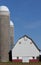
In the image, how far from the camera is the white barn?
2788 inches

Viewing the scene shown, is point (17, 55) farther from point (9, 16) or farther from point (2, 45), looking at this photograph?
point (9, 16)

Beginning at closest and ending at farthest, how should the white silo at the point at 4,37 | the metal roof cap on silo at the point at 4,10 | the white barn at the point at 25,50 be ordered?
the white barn at the point at 25,50 → the white silo at the point at 4,37 → the metal roof cap on silo at the point at 4,10

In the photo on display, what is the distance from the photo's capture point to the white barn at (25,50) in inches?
2788

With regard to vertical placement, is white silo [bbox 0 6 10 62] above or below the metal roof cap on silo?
below

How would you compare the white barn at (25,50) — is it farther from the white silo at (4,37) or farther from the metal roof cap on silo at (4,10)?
the metal roof cap on silo at (4,10)

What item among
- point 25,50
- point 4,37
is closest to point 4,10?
point 4,37


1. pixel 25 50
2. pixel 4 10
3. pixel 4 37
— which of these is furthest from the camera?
pixel 4 10

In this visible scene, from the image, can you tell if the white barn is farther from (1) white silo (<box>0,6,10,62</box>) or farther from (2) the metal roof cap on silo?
(2) the metal roof cap on silo

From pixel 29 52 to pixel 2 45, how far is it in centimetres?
847

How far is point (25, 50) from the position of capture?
70.8m

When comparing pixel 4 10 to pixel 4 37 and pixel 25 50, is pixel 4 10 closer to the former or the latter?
pixel 4 37

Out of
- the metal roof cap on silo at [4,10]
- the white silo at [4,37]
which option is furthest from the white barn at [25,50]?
the metal roof cap on silo at [4,10]

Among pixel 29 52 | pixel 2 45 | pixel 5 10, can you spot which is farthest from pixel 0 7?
pixel 29 52

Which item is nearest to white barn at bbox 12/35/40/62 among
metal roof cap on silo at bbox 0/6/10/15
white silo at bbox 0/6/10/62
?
white silo at bbox 0/6/10/62
